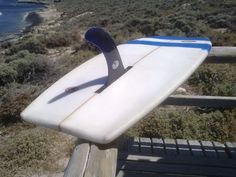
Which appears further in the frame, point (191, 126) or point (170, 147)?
point (191, 126)

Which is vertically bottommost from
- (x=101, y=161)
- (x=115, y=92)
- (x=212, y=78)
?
(x=212, y=78)

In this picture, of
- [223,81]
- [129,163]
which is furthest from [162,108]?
[129,163]

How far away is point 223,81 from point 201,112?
151 centimetres

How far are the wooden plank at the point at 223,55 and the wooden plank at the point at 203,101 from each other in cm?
37

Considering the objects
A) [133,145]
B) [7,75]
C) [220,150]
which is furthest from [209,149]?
[7,75]

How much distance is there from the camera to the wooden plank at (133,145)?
10.5 ft

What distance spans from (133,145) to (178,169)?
529 mm

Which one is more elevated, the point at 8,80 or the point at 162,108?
the point at 162,108

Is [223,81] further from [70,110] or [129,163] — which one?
[70,110]

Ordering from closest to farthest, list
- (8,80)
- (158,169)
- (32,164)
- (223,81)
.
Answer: (158,169)
(32,164)
(223,81)
(8,80)

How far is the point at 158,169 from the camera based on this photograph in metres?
2.92

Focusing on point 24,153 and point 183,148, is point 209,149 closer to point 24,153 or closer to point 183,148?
point 183,148

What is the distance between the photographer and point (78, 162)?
1642mm

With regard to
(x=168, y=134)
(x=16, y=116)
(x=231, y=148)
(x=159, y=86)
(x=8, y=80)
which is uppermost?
(x=159, y=86)
